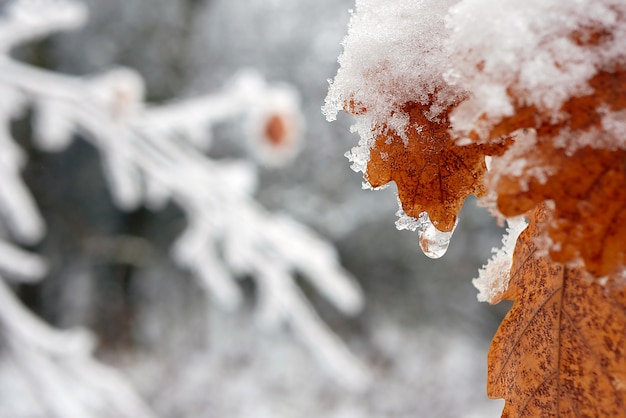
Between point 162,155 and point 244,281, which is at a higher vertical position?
point 244,281

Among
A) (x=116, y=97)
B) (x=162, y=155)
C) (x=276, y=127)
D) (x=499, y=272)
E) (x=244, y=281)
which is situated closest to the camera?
(x=499, y=272)

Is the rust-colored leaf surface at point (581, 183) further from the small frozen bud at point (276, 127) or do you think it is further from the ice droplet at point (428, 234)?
the small frozen bud at point (276, 127)

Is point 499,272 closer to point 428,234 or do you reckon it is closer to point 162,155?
point 428,234

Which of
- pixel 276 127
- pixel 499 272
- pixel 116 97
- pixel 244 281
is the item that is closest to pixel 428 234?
pixel 499 272

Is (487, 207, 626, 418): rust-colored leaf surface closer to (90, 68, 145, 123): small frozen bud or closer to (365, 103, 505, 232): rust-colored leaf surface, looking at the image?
(365, 103, 505, 232): rust-colored leaf surface

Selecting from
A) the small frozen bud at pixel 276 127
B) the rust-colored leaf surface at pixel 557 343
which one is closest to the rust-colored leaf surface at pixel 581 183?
the rust-colored leaf surface at pixel 557 343

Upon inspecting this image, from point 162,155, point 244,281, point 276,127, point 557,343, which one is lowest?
point 557,343

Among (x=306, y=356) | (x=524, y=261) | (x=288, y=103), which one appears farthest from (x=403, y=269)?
(x=524, y=261)
